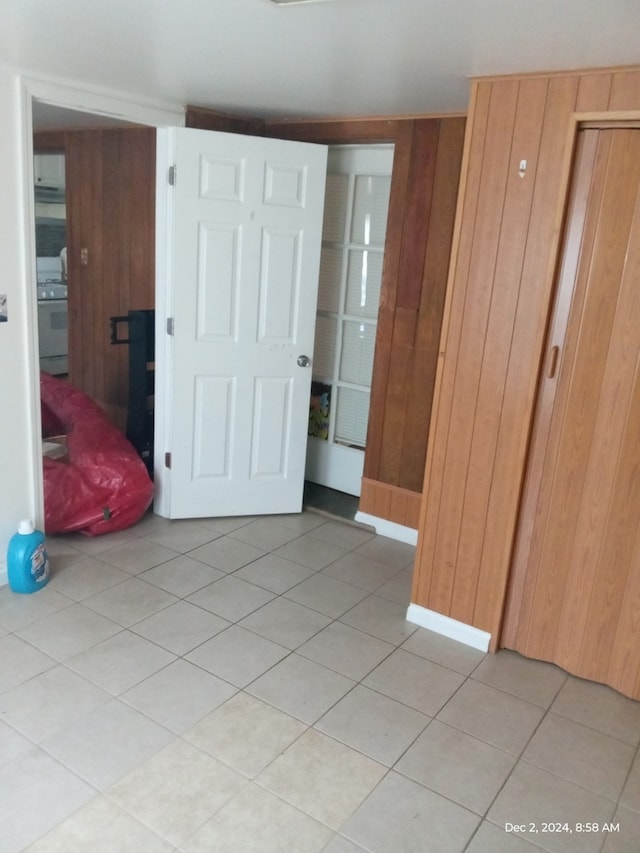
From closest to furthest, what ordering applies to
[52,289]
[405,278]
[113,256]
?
[405,278]
[113,256]
[52,289]

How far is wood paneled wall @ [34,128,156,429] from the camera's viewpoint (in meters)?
4.44

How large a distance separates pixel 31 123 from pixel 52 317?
3.39 m

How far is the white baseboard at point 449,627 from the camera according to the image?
2770 millimetres

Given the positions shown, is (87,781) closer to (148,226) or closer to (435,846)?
(435,846)

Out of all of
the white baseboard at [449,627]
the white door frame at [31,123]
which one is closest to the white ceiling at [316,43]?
the white door frame at [31,123]

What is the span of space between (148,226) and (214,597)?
8.30ft

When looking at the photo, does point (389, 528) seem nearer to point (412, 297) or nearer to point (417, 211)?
point (412, 297)

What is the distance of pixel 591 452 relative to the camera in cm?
247

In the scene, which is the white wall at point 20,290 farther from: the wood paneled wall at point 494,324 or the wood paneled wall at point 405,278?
the wood paneled wall at point 494,324

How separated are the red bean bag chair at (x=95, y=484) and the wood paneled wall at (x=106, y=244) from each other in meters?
1.22

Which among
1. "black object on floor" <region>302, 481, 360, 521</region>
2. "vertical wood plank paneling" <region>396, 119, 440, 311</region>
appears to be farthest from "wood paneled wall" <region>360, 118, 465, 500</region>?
"black object on floor" <region>302, 481, 360, 521</region>

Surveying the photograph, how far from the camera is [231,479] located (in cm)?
376

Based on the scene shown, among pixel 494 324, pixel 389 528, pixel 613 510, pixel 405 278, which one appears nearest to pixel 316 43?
pixel 494 324

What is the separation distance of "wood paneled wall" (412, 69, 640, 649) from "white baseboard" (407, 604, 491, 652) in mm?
27
